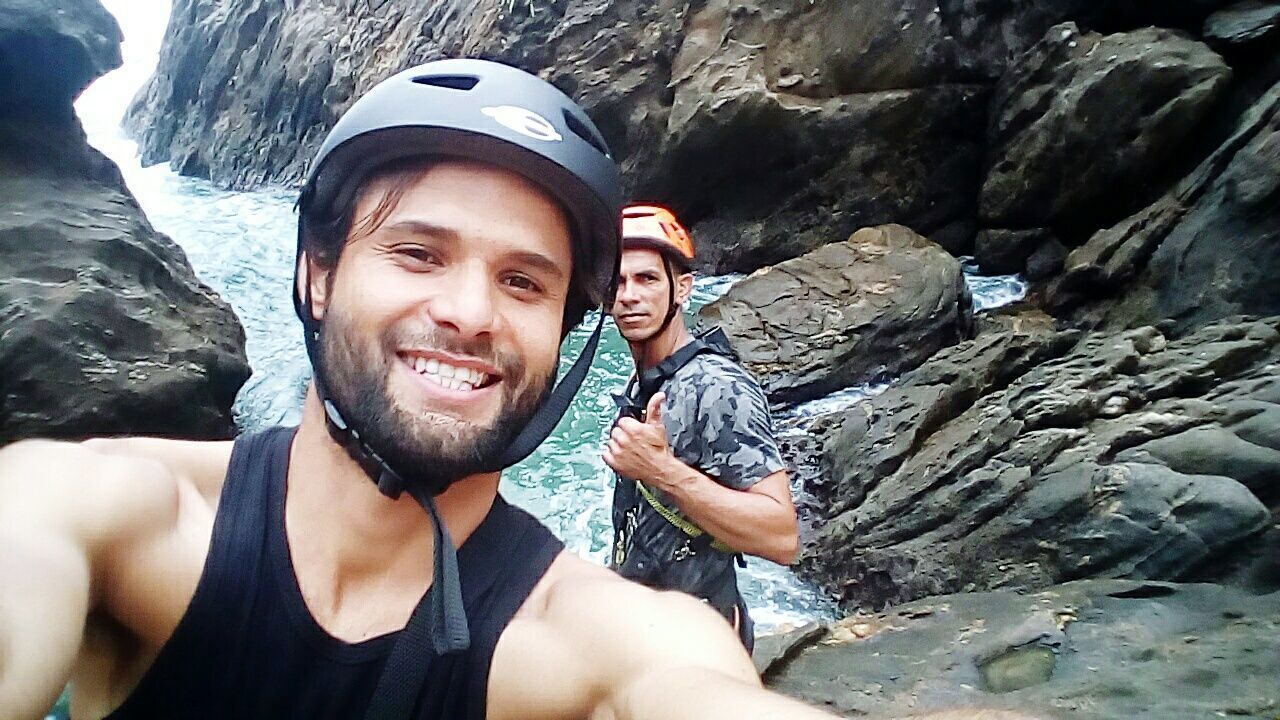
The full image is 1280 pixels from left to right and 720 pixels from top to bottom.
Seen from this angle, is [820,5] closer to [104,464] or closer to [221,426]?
[221,426]

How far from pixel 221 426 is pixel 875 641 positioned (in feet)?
17.1

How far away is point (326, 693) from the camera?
1.54 meters

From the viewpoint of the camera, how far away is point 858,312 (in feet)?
28.9

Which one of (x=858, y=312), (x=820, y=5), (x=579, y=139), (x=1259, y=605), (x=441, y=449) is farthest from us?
(x=820, y=5)

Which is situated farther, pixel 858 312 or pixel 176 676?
pixel 858 312

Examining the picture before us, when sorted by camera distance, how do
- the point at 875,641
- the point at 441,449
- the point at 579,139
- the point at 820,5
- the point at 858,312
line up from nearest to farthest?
1. the point at 441,449
2. the point at 579,139
3. the point at 875,641
4. the point at 858,312
5. the point at 820,5

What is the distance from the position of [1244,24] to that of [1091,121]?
2.20 metres

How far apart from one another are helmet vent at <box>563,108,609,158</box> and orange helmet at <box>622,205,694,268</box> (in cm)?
108

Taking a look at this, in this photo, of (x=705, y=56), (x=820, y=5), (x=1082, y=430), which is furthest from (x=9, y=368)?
(x=820, y=5)

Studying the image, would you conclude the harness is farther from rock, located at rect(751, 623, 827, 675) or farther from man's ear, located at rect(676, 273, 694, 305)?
rock, located at rect(751, 623, 827, 675)

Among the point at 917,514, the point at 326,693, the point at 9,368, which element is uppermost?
the point at 326,693

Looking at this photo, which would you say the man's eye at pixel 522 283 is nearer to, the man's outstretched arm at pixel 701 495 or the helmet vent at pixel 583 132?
the helmet vent at pixel 583 132

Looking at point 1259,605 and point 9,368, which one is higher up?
point 1259,605

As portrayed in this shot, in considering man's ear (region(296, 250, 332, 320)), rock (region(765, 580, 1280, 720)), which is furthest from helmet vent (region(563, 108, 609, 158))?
rock (region(765, 580, 1280, 720))
